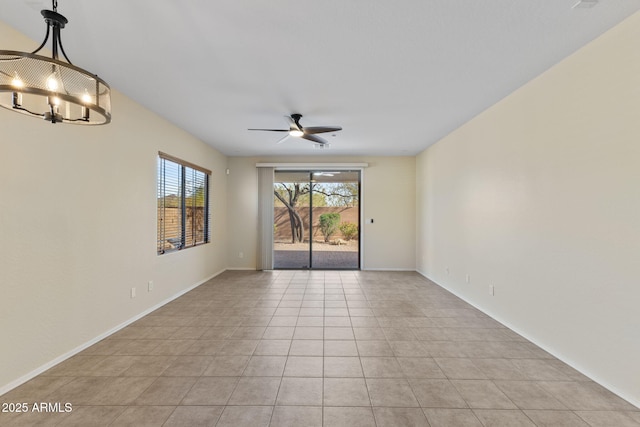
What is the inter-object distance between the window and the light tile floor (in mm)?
1185

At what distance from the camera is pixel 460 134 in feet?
14.8

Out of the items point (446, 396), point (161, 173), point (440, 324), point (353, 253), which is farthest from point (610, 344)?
point (353, 253)

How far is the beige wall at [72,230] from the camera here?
7.13ft

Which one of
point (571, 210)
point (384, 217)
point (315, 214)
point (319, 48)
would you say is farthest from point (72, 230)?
point (384, 217)

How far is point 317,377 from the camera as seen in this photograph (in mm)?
2338

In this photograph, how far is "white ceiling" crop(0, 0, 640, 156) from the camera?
194 cm

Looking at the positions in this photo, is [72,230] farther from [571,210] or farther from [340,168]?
[340,168]

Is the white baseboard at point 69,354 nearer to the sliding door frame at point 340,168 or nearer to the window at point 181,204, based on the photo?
the window at point 181,204

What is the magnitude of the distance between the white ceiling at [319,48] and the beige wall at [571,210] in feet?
0.89

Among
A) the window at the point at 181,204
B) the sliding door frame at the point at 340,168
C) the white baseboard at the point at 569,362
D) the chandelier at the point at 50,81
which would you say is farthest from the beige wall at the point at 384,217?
the chandelier at the point at 50,81

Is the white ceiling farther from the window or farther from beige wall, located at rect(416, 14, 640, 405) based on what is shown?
the window

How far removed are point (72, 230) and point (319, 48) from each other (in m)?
2.75

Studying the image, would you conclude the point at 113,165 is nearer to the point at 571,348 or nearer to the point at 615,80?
the point at 615,80

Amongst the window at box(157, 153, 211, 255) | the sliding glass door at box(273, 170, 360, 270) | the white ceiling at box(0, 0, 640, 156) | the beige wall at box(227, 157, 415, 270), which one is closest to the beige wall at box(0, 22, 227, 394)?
the window at box(157, 153, 211, 255)
